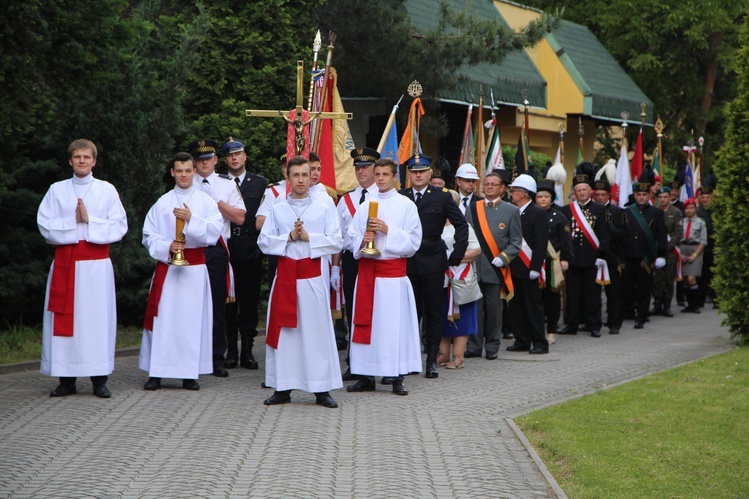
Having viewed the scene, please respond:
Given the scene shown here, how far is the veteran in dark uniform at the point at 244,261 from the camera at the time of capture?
11930mm

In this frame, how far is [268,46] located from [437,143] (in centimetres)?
778

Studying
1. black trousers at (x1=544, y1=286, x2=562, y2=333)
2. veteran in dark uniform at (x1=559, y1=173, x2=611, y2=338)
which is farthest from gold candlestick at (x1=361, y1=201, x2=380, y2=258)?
veteran in dark uniform at (x1=559, y1=173, x2=611, y2=338)

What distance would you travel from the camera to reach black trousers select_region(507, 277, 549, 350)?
13.8 metres

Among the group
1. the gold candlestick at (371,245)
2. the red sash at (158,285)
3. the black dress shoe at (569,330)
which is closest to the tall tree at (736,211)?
the black dress shoe at (569,330)

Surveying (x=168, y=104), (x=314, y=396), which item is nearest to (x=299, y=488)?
(x=314, y=396)

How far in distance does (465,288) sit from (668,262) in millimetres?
7901

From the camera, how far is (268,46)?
1652 centimetres

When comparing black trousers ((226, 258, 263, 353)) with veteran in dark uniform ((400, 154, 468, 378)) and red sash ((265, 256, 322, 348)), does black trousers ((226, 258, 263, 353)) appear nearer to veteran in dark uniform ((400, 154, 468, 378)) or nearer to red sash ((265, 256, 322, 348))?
veteran in dark uniform ((400, 154, 468, 378))

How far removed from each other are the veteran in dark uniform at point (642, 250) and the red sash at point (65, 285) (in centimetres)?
959

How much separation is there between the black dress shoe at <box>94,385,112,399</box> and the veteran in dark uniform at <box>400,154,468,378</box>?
3078 mm

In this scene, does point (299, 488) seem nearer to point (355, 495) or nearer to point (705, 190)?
point (355, 495)

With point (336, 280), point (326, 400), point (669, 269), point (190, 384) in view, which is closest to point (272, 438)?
A: point (326, 400)

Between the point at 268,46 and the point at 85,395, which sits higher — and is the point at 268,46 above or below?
above

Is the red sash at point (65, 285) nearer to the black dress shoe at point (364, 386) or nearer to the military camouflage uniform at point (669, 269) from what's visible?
the black dress shoe at point (364, 386)
